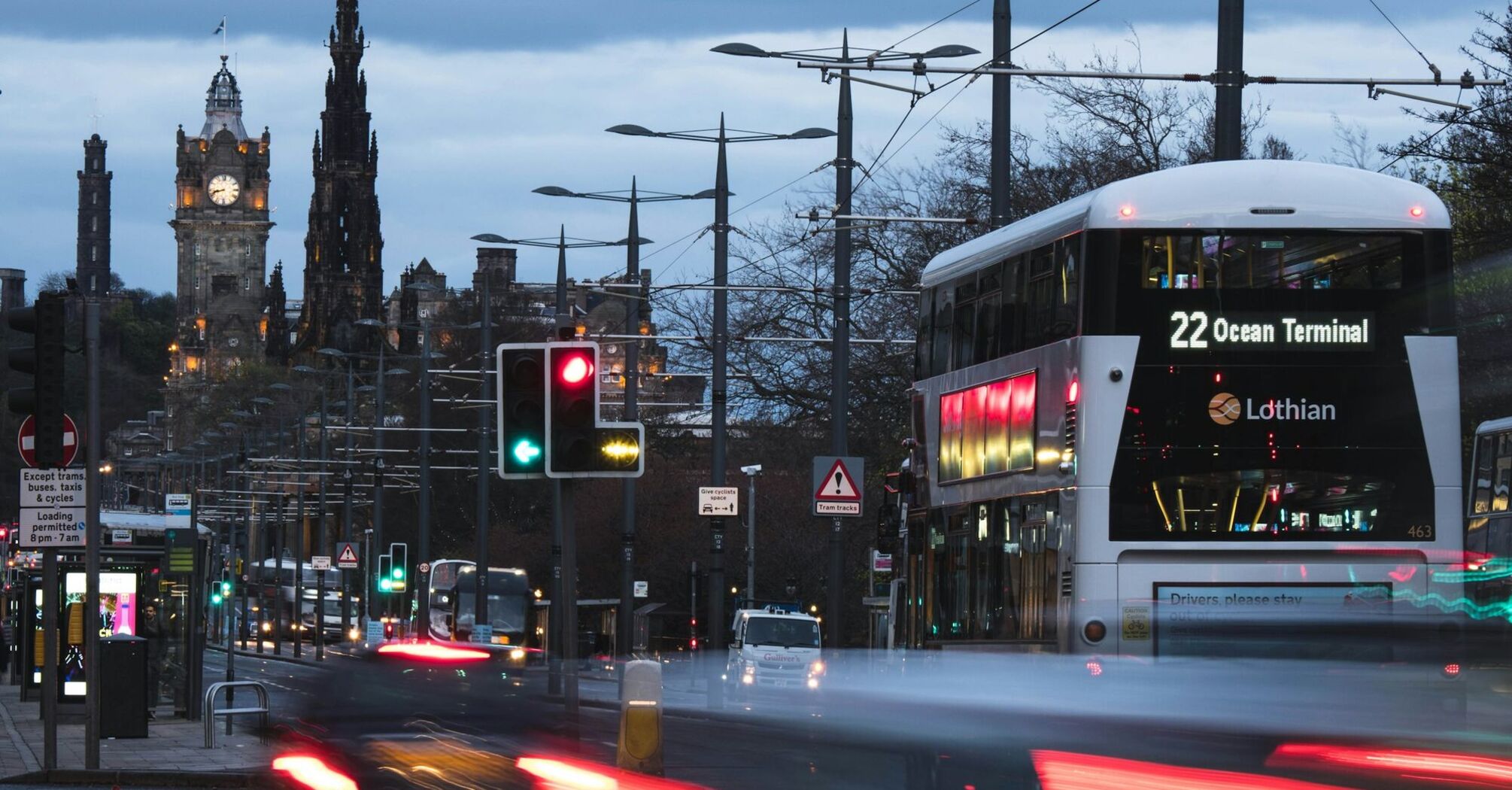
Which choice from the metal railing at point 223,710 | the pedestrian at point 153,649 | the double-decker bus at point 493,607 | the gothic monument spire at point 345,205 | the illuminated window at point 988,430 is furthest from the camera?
the gothic monument spire at point 345,205

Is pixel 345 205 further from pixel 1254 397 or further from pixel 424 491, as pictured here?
pixel 1254 397

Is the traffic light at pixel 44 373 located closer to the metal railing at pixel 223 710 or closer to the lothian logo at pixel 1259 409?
the metal railing at pixel 223 710

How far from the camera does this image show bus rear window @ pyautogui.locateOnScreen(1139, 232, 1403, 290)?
1466 cm

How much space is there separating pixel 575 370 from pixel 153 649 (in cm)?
2046

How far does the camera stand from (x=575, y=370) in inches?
487

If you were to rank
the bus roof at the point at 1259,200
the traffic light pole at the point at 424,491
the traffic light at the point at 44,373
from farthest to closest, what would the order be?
1. the traffic light pole at the point at 424,491
2. the traffic light at the point at 44,373
3. the bus roof at the point at 1259,200

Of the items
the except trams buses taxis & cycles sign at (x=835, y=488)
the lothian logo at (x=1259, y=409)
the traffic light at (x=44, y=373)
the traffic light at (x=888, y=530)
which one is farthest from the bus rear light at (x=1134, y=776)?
the except trams buses taxis & cycles sign at (x=835, y=488)

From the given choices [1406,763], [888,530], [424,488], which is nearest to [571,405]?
[1406,763]

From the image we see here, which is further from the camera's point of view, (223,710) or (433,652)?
(223,710)

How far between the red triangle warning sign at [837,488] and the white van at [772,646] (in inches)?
428

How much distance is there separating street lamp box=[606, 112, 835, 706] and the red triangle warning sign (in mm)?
4508

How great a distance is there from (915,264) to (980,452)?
72.9 ft

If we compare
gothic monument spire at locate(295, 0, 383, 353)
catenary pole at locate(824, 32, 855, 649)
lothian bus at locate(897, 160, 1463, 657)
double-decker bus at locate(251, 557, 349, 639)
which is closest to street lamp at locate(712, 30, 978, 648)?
catenary pole at locate(824, 32, 855, 649)

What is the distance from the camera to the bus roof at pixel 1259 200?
48.8 feet
